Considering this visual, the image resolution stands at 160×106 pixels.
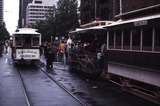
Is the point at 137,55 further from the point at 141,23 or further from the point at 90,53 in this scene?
the point at 90,53

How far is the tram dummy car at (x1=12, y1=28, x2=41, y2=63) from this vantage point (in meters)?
30.9

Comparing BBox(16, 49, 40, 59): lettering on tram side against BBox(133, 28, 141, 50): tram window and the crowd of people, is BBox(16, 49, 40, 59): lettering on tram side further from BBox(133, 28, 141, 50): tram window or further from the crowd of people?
BBox(133, 28, 141, 50): tram window

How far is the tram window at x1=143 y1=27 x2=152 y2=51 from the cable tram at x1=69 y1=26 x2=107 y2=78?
559cm

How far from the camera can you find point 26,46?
31.3 m

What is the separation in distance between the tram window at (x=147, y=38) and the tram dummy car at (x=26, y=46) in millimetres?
16774

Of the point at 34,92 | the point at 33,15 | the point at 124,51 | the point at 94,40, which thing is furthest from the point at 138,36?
the point at 33,15

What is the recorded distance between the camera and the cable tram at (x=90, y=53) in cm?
2106

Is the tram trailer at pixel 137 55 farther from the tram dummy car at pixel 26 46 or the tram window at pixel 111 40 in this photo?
the tram dummy car at pixel 26 46

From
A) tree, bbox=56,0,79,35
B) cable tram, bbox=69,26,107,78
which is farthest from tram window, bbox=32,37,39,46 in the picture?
tree, bbox=56,0,79,35

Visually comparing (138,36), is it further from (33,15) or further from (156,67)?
(33,15)

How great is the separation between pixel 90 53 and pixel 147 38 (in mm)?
7803

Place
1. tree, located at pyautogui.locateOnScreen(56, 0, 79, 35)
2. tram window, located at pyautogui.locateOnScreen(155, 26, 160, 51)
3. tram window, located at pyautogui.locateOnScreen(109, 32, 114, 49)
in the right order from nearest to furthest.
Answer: tram window, located at pyautogui.locateOnScreen(155, 26, 160, 51)
tram window, located at pyautogui.locateOnScreen(109, 32, 114, 49)
tree, located at pyautogui.locateOnScreen(56, 0, 79, 35)

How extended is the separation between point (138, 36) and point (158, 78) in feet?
8.45

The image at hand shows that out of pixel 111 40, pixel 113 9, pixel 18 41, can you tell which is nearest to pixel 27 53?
pixel 18 41
